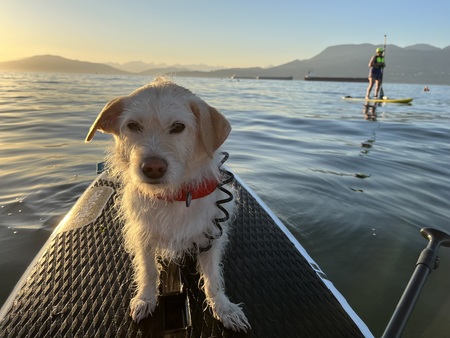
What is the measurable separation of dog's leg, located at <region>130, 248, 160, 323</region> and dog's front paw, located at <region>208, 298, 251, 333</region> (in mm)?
451

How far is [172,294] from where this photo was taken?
2410mm

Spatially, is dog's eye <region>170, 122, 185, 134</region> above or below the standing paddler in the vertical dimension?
below

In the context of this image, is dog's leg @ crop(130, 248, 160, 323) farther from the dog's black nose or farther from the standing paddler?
the standing paddler

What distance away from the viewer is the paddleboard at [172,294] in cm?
210

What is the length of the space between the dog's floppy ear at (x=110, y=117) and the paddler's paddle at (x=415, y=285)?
2.20 meters

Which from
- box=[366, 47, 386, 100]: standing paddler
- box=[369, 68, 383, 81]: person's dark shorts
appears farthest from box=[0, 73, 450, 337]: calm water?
box=[369, 68, 383, 81]: person's dark shorts

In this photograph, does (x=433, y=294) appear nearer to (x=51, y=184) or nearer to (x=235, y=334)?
(x=235, y=334)

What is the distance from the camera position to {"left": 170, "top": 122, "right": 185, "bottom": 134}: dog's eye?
203 centimetres

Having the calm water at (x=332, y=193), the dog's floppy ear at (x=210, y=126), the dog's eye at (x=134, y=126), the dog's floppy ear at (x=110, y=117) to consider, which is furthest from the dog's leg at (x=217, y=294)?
the calm water at (x=332, y=193)

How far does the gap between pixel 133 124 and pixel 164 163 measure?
420 millimetres

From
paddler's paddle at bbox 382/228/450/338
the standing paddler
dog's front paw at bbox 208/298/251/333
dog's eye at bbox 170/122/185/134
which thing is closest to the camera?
paddler's paddle at bbox 382/228/450/338

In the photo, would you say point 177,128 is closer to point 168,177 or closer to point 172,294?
point 168,177

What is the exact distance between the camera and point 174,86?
2.20m

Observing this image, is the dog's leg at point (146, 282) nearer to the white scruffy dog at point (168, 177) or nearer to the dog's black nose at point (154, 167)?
the white scruffy dog at point (168, 177)
